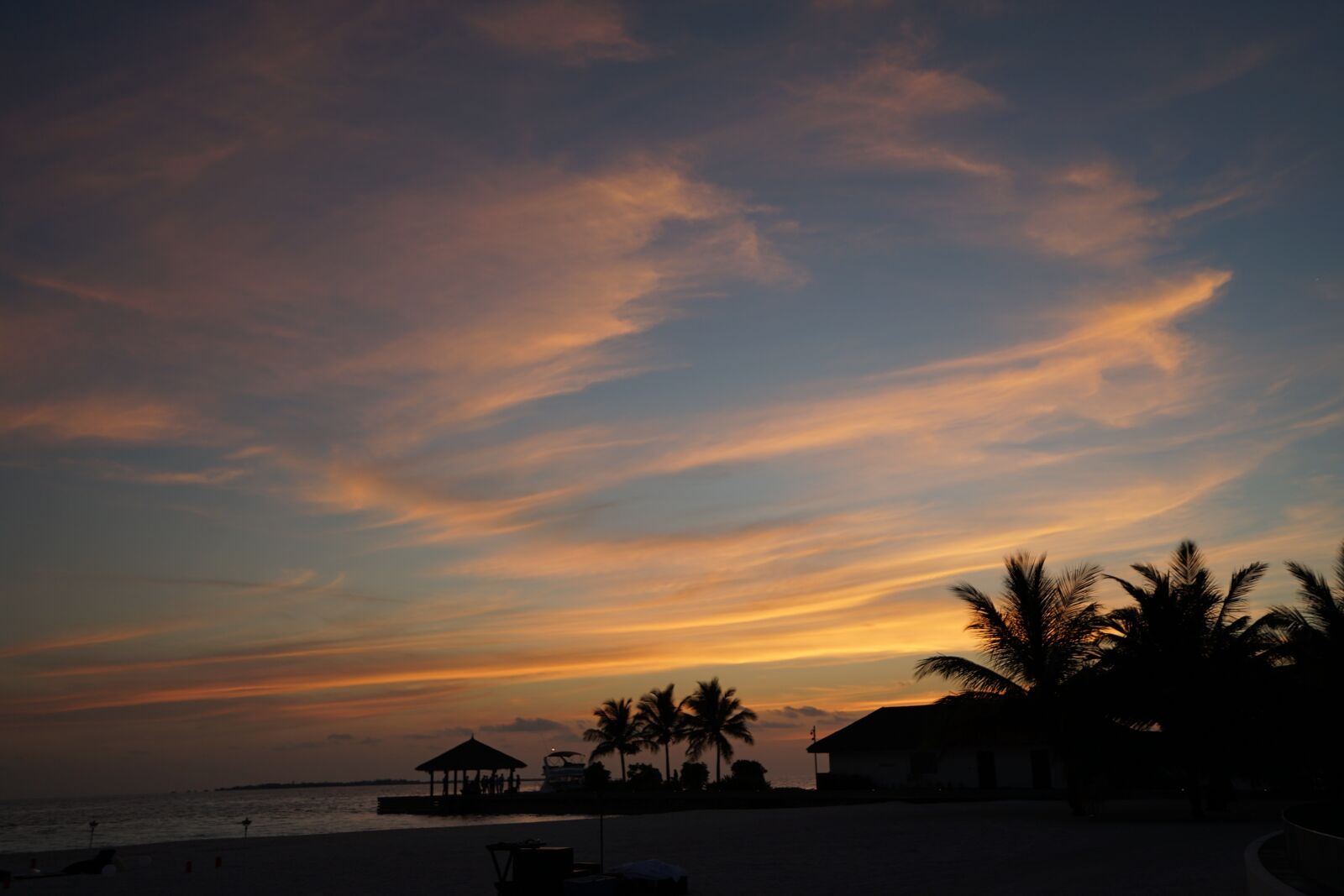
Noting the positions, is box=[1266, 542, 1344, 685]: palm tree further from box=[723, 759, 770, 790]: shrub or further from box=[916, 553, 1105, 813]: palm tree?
box=[723, 759, 770, 790]: shrub

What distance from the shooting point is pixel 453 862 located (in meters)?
20.9

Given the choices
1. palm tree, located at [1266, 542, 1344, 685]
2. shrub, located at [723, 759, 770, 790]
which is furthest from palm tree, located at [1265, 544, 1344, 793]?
shrub, located at [723, 759, 770, 790]

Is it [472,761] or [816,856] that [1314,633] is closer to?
[816,856]

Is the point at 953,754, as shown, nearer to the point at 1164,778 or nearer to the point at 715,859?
the point at 1164,778

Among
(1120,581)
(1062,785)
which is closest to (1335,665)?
(1120,581)

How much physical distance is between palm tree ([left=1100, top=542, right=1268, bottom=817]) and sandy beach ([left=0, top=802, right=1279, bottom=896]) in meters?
2.05

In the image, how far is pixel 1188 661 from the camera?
27.7 m

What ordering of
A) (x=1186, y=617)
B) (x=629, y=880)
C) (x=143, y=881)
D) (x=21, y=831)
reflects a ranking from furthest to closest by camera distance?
(x=21, y=831)
(x=1186, y=617)
(x=143, y=881)
(x=629, y=880)

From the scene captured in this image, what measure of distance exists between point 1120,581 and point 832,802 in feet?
56.4

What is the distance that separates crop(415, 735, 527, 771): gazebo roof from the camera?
56250mm

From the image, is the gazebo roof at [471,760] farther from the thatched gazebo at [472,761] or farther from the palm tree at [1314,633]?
the palm tree at [1314,633]

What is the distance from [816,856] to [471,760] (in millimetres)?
40543

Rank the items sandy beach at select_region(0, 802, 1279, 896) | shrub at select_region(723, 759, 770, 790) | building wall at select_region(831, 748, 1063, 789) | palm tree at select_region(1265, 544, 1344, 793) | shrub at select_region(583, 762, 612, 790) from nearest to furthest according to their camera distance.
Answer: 1. sandy beach at select_region(0, 802, 1279, 896)
2. palm tree at select_region(1265, 544, 1344, 793)
3. building wall at select_region(831, 748, 1063, 789)
4. shrub at select_region(723, 759, 770, 790)
5. shrub at select_region(583, 762, 612, 790)

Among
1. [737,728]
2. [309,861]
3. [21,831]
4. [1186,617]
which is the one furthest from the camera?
[21,831]
